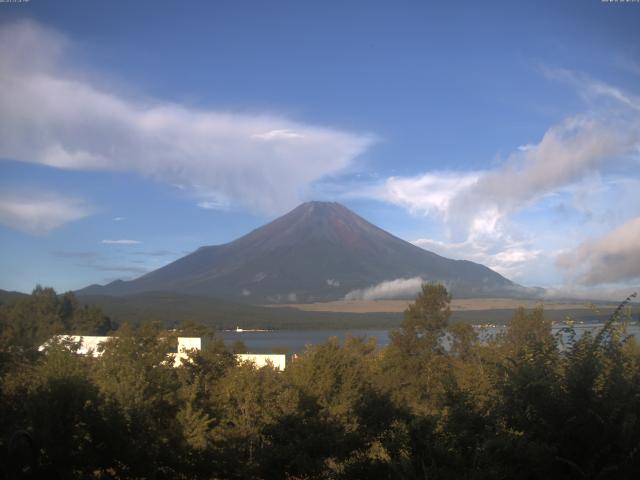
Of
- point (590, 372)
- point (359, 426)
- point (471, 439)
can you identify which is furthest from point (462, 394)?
point (359, 426)

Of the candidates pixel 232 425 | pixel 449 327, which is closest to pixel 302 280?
pixel 449 327

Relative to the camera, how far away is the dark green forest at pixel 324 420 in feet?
23.0

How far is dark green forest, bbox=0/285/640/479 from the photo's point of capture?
7004 mm

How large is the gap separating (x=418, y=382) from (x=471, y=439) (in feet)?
93.7

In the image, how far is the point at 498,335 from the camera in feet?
124

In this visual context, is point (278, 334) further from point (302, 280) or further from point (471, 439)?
point (471, 439)

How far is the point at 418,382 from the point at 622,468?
96.5 ft

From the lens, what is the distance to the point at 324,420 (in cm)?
1341

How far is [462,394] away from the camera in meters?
9.09

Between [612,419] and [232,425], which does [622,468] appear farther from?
[232,425]

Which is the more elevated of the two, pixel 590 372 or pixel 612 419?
pixel 590 372

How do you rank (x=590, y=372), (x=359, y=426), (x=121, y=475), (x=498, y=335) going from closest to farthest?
(x=590, y=372)
(x=121, y=475)
(x=359, y=426)
(x=498, y=335)

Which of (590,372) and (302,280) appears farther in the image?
(302,280)

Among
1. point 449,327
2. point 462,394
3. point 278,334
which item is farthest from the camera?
point 278,334
